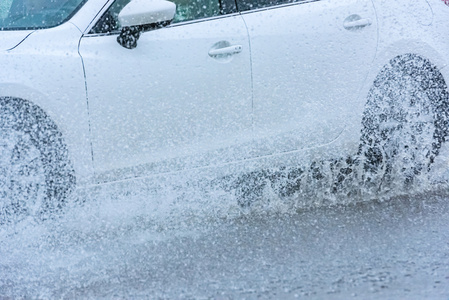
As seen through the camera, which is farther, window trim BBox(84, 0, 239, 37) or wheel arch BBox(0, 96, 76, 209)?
window trim BBox(84, 0, 239, 37)

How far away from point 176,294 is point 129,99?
144 centimetres

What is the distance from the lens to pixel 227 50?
209 inches

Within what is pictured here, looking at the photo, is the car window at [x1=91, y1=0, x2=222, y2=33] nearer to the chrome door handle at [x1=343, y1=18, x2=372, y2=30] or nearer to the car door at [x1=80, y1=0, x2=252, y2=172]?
the car door at [x1=80, y1=0, x2=252, y2=172]

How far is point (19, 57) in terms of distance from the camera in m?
4.91

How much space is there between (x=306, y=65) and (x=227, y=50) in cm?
53

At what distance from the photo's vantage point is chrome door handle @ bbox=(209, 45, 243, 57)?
5277 mm

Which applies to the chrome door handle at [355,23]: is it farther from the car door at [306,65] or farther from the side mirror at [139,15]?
the side mirror at [139,15]

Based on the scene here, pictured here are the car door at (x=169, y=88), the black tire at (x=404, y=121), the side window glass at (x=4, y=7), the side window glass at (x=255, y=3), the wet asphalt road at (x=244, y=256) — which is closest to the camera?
the wet asphalt road at (x=244, y=256)

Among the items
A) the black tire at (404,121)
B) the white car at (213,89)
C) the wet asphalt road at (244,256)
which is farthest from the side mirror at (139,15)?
the black tire at (404,121)

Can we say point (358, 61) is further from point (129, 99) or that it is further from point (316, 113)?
point (129, 99)

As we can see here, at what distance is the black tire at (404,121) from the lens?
5.84 meters

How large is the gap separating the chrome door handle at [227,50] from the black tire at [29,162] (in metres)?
1.02

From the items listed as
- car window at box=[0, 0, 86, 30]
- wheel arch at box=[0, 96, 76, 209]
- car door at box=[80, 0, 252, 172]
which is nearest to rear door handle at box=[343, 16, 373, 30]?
car door at box=[80, 0, 252, 172]

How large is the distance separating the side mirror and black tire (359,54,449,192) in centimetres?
148
